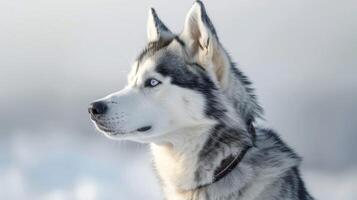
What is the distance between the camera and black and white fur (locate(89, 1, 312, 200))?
22.4ft

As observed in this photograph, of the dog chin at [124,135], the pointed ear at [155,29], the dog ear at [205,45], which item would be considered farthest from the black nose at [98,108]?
the pointed ear at [155,29]

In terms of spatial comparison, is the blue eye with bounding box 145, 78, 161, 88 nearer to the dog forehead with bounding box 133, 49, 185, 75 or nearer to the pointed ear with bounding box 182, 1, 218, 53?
Answer: the dog forehead with bounding box 133, 49, 185, 75

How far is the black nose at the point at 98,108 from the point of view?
22.5 feet

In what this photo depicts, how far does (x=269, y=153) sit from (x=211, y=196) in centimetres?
72

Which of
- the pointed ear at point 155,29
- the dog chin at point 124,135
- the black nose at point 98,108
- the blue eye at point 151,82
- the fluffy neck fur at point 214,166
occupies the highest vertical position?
the pointed ear at point 155,29

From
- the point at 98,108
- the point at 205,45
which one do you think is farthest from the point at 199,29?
the point at 98,108

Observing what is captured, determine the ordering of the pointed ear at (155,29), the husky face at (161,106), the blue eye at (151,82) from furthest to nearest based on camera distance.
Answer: the pointed ear at (155,29)
the blue eye at (151,82)
the husky face at (161,106)

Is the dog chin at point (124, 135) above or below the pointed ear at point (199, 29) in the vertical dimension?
below

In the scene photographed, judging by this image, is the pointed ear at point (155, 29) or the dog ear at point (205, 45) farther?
the pointed ear at point (155, 29)

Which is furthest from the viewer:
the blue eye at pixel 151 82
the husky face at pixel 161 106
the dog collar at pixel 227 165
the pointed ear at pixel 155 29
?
the pointed ear at pixel 155 29

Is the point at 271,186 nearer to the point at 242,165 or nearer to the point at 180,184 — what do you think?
the point at 242,165

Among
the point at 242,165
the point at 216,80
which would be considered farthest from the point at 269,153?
the point at 216,80

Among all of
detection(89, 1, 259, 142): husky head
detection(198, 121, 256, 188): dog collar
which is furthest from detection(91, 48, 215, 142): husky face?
detection(198, 121, 256, 188): dog collar

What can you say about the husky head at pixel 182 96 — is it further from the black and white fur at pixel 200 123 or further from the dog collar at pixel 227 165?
the dog collar at pixel 227 165
